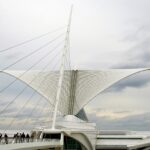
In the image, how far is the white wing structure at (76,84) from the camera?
4784 cm

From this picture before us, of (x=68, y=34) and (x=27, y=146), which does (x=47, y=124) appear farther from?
(x=27, y=146)

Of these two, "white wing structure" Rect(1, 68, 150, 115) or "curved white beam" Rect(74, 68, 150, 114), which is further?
"white wing structure" Rect(1, 68, 150, 115)

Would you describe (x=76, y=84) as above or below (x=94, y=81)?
below

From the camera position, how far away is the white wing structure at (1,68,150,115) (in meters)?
47.8

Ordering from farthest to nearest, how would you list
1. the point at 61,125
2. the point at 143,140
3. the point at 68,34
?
the point at 143,140, the point at 68,34, the point at 61,125

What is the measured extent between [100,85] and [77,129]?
11.2 metres

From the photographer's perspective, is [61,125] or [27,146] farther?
[61,125]

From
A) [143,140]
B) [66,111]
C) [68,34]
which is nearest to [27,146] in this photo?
[68,34]

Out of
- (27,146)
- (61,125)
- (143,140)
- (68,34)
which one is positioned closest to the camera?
(27,146)

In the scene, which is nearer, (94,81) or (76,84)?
(94,81)

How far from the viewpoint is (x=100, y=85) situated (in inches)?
1886

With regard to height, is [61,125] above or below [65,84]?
below

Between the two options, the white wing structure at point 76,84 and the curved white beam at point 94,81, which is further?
the white wing structure at point 76,84

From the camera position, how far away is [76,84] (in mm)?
49438
